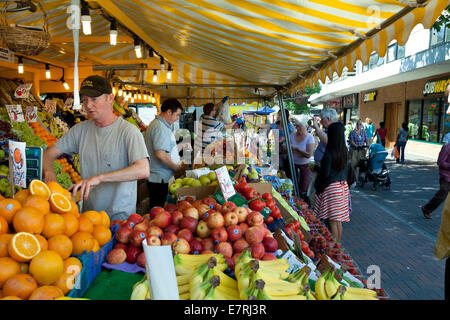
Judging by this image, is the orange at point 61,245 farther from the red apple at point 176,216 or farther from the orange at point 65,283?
the red apple at point 176,216

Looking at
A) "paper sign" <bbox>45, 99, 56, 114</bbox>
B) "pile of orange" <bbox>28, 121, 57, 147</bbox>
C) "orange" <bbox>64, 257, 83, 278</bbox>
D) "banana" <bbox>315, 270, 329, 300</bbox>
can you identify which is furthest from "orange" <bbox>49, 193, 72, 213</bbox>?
"paper sign" <bbox>45, 99, 56, 114</bbox>

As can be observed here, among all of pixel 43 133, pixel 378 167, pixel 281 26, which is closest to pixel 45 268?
pixel 281 26

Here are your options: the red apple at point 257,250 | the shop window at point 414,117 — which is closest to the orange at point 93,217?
the red apple at point 257,250

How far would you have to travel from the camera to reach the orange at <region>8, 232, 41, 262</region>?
1.51 metres

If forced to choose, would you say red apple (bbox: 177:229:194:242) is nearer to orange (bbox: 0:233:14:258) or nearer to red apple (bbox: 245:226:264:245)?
red apple (bbox: 245:226:264:245)

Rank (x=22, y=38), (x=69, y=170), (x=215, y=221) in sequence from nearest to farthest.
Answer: (x=215, y=221)
(x=22, y=38)
(x=69, y=170)

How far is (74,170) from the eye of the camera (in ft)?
19.0

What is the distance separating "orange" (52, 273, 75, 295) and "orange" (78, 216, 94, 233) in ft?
1.45

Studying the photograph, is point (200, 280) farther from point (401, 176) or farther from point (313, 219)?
point (401, 176)

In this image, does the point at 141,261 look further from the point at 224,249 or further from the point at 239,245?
the point at 239,245

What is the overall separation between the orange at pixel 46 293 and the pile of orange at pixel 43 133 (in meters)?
4.96

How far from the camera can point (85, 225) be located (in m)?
1.96

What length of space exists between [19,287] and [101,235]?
0.64m
